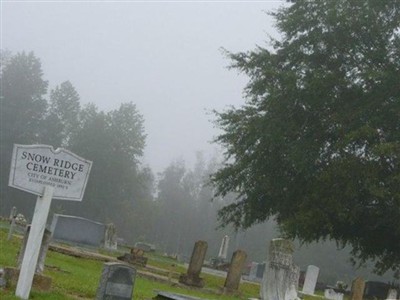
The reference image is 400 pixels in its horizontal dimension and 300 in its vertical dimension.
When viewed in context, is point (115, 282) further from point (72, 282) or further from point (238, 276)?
point (238, 276)

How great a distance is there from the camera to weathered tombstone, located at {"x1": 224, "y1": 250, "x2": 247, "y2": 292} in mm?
19391

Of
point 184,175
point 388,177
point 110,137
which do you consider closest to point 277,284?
point 388,177

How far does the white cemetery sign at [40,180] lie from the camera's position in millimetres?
9352

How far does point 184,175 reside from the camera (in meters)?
105

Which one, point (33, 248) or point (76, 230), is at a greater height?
point (33, 248)

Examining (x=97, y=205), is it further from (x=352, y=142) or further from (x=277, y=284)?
(x=277, y=284)

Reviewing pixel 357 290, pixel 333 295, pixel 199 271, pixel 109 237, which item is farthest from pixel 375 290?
pixel 199 271

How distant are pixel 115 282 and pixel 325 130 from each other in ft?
54.0

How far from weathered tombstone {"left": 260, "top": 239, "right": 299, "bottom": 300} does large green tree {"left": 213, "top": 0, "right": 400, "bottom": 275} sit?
8.65m

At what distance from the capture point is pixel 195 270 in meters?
19.3

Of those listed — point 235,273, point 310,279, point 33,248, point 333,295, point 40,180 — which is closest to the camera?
point 33,248

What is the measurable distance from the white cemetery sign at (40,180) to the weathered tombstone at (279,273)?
15.5ft

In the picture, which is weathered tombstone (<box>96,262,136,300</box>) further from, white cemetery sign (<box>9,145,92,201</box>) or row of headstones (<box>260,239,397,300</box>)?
row of headstones (<box>260,239,397,300</box>)

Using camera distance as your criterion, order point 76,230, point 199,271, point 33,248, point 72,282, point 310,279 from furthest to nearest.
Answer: point 310,279 < point 76,230 < point 199,271 < point 72,282 < point 33,248
